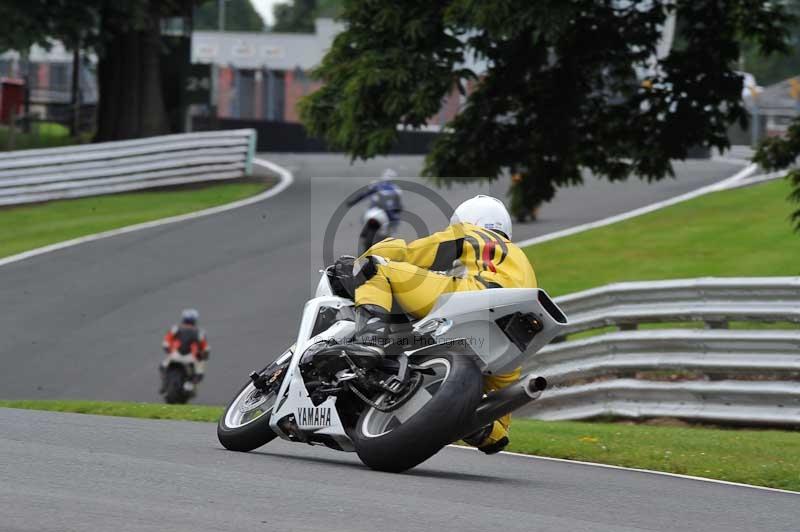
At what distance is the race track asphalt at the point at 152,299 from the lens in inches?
681

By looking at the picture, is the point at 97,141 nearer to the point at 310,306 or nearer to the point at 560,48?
the point at 560,48

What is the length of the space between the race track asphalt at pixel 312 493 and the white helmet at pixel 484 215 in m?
1.37

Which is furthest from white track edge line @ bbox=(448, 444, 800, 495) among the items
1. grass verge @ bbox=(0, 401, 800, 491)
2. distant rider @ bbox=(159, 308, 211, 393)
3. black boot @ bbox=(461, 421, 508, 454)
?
distant rider @ bbox=(159, 308, 211, 393)

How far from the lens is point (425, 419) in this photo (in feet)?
23.8

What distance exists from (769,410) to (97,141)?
26397 millimetres

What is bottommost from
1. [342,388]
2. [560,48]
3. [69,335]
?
[69,335]

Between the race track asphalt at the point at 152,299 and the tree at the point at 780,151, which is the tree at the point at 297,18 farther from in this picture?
the tree at the point at 780,151

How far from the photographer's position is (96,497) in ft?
20.0

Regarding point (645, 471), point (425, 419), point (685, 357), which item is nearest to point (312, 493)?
point (425, 419)

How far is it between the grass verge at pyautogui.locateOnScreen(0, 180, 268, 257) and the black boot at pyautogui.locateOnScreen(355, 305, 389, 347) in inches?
656

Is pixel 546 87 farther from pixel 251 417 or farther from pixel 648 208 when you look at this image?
pixel 648 208

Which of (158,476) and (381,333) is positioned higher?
(381,333)

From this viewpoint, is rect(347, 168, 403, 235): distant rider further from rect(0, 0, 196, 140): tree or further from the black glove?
rect(0, 0, 196, 140): tree

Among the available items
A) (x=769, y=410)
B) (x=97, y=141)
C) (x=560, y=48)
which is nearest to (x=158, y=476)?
(x=769, y=410)
